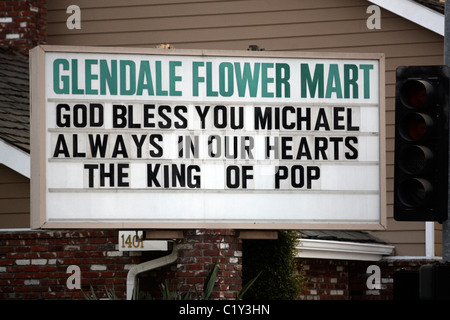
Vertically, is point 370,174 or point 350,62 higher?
point 350,62

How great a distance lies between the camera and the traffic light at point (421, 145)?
834 cm

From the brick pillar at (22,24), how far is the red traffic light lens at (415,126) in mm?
12073

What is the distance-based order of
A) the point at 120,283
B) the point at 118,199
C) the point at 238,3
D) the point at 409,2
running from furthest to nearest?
1. the point at 238,3
2. the point at 409,2
3. the point at 120,283
4. the point at 118,199

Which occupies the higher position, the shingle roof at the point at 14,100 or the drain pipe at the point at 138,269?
the shingle roof at the point at 14,100

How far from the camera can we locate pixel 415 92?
27.8 ft

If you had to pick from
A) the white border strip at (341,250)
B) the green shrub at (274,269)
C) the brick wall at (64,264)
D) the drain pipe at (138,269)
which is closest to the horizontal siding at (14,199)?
the brick wall at (64,264)

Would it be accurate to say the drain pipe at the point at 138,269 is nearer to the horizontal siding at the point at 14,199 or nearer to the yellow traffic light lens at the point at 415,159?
the horizontal siding at the point at 14,199

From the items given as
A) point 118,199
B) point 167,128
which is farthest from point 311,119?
point 118,199

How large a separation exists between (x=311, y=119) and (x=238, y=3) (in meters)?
7.78

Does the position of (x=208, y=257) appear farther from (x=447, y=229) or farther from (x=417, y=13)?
(x=417, y=13)

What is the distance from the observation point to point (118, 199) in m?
10.8

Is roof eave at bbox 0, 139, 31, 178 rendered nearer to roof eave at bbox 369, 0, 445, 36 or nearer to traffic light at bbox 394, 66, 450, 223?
roof eave at bbox 369, 0, 445, 36

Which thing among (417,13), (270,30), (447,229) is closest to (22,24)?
(270,30)

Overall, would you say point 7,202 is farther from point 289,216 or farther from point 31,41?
point 289,216
